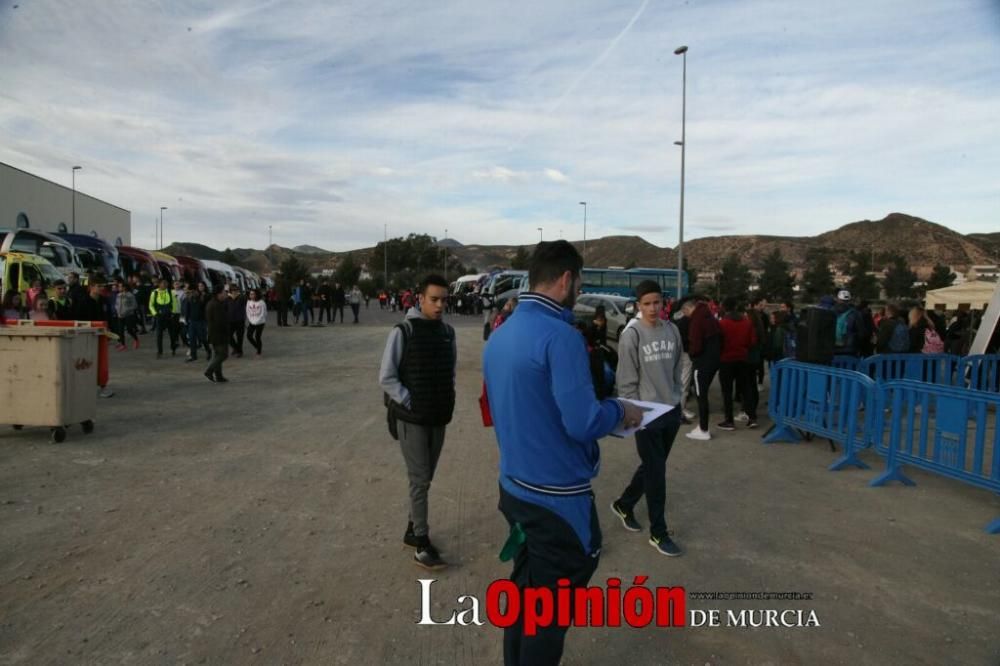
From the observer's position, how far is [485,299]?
1507 inches

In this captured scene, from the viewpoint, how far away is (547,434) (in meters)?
2.29

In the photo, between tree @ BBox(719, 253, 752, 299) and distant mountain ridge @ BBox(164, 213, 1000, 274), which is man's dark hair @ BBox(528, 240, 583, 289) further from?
distant mountain ridge @ BBox(164, 213, 1000, 274)

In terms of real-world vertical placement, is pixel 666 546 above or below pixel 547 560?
below

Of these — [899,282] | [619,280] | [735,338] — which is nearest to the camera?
[735,338]

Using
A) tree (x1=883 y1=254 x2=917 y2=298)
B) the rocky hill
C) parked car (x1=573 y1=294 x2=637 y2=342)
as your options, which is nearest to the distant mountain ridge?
the rocky hill

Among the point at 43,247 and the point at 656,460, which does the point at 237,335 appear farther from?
the point at 656,460

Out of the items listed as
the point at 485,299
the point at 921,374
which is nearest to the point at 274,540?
the point at 921,374

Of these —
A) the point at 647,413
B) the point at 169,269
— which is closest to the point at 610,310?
the point at 647,413

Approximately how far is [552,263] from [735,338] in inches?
262

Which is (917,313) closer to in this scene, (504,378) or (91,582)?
(504,378)

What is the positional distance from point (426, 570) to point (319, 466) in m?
2.59

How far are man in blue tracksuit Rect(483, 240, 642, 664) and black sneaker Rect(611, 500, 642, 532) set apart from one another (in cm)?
256

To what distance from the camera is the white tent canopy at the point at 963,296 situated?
27328mm

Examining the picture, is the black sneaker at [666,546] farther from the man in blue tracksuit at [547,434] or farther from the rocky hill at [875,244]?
the rocky hill at [875,244]
